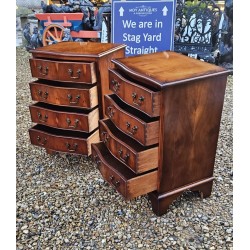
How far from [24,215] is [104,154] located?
0.62 metres

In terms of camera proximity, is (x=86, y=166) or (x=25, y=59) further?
(x=25, y=59)

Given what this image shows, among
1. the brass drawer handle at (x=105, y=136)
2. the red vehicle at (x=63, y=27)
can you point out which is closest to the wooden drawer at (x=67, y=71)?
the brass drawer handle at (x=105, y=136)

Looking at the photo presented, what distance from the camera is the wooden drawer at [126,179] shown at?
1693 mm

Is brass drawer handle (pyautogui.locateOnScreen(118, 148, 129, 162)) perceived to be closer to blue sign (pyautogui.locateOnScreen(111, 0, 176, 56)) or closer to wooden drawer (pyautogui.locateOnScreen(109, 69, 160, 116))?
wooden drawer (pyautogui.locateOnScreen(109, 69, 160, 116))

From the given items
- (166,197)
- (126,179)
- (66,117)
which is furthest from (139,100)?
(66,117)

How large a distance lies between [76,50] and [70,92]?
306 mm

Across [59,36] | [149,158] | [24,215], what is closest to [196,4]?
[59,36]

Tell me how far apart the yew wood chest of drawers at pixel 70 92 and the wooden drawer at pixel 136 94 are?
248 millimetres

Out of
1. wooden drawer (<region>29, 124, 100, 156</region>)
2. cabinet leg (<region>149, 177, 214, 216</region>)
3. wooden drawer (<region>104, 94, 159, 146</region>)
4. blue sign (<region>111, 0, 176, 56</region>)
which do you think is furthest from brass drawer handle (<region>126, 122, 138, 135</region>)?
blue sign (<region>111, 0, 176, 56</region>)

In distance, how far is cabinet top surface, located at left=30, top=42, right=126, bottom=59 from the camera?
6.69ft

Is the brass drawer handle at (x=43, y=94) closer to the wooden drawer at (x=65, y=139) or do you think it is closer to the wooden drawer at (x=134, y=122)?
the wooden drawer at (x=65, y=139)

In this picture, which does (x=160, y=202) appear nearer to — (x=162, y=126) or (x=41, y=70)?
(x=162, y=126)

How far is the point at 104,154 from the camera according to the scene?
1.99 m

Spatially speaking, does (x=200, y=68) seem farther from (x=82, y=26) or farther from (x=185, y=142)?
(x=82, y=26)
